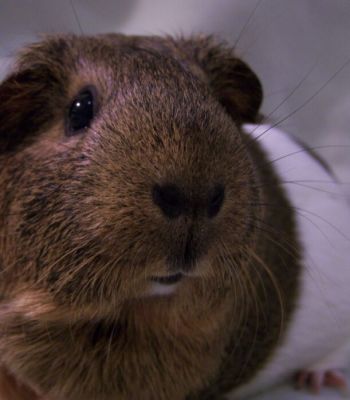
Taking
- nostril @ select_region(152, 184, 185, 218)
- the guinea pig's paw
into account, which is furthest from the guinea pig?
the guinea pig's paw

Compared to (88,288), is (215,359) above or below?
below

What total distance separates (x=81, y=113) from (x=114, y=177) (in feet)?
0.80

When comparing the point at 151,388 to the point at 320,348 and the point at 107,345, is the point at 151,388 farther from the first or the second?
the point at 320,348

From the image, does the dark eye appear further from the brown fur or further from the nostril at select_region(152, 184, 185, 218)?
the nostril at select_region(152, 184, 185, 218)

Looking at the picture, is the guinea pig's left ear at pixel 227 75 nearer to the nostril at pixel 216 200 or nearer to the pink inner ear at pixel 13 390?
the nostril at pixel 216 200

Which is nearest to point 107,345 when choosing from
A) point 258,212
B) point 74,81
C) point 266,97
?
point 258,212

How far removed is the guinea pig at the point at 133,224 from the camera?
1062mm

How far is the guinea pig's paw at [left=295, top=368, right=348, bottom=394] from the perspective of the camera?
2053mm

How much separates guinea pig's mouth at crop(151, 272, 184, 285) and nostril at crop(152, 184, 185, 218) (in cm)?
13

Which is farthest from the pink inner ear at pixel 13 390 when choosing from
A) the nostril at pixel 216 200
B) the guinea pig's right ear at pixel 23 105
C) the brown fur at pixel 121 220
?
the nostril at pixel 216 200

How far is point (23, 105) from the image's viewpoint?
4.53 feet

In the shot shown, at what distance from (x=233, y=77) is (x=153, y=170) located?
24.3 inches

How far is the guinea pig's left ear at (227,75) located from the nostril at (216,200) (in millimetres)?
484

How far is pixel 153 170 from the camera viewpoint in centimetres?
104
